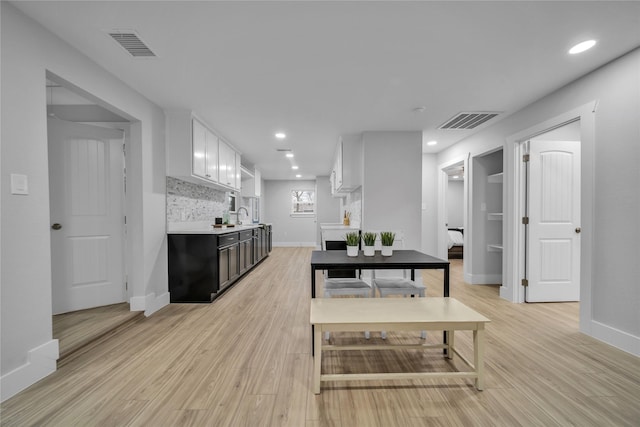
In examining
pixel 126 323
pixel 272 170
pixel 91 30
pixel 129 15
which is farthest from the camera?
pixel 272 170

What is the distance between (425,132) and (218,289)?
3.83 meters

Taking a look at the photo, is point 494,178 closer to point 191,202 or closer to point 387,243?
point 387,243

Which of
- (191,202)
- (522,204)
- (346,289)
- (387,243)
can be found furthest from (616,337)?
(191,202)

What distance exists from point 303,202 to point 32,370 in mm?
8844

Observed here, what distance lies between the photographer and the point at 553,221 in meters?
3.66

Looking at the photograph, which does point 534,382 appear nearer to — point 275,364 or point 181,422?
point 275,364

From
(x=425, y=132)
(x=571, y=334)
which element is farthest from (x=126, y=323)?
(x=425, y=132)

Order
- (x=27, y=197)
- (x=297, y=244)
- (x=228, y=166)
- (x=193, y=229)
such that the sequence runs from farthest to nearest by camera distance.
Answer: (x=297, y=244) → (x=228, y=166) → (x=193, y=229) → (x=27, y=197)

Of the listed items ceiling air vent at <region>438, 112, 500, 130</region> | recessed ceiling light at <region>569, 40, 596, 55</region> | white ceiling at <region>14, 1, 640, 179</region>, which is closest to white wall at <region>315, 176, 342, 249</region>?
ceiling air vent at <region>438, 112, 500, 130</region>

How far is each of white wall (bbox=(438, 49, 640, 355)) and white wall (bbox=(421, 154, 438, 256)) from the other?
3.24 meters

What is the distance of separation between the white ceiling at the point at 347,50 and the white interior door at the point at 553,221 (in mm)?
842

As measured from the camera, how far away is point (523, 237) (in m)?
3.68

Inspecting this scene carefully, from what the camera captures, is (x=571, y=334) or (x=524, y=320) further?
(x=524, y=320)

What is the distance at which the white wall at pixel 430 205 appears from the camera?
6.12 metres
